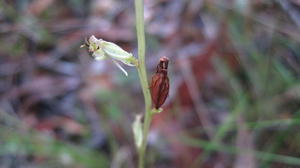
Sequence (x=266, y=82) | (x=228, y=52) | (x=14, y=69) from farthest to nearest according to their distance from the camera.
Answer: (x=14, y=69)
(x=228, y=52)
(x=266, y=82)

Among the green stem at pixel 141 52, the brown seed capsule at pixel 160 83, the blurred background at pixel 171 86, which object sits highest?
the blurred background at pixel 171 86

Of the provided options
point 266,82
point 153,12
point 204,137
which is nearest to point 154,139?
point 204,137

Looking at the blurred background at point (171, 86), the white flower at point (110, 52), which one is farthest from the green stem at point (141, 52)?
the blurred background at point (171, 86)

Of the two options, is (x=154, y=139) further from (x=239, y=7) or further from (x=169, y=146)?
(x=239, y=7)

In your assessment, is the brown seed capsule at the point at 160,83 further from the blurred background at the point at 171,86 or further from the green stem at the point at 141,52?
the blurred background at the point at 171,86

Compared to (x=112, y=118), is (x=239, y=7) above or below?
above
